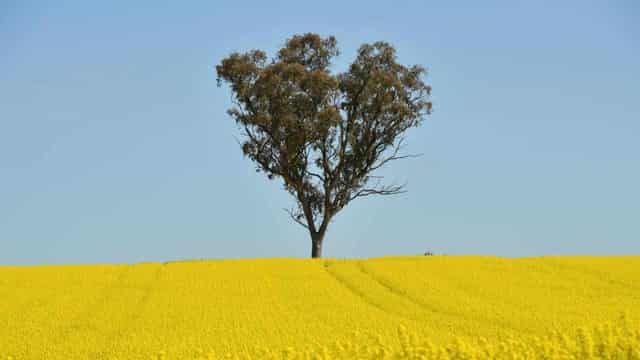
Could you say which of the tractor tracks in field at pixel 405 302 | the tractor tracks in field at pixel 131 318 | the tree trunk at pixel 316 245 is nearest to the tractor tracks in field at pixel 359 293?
the tractor tracks in field at pixel 405 302

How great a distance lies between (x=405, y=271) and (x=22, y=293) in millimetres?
10388

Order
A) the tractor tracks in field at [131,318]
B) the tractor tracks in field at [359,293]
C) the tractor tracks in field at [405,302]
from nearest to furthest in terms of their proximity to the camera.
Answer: the tractor tracks in field at [131,318] < the tractor tracks in field at [405,302] < the tractor tracks in field at [359,293]

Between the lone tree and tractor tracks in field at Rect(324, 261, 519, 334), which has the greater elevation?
the lone tree

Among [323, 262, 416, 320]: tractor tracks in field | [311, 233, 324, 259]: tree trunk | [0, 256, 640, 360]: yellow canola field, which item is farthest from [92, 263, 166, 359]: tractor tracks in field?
[311, 233, 324, 259]: tree trunk

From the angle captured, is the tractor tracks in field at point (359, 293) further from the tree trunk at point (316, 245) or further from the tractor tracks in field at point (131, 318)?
the tree trunk at point (316, 245)

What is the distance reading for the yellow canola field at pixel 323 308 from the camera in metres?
15.1

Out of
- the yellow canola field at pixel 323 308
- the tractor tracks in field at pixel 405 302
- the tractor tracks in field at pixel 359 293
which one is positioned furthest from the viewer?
the tractor tracks in field at pixel 359 293

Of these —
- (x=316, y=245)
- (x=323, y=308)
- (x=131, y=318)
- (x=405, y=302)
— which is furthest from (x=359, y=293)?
(x=316, y=245)

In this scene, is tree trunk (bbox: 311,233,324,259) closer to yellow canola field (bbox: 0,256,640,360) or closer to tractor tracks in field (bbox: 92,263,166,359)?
yellow canola field (bbox: 0,256,640,360)

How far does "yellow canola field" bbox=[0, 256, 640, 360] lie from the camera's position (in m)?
15.1

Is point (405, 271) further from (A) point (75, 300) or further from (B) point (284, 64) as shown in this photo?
(B) point (284, 64)

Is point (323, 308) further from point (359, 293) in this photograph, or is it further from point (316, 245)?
point (316, 245)

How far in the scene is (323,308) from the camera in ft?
66.0

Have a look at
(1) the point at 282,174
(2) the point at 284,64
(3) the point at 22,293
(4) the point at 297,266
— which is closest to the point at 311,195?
(1) the point at 282,174
